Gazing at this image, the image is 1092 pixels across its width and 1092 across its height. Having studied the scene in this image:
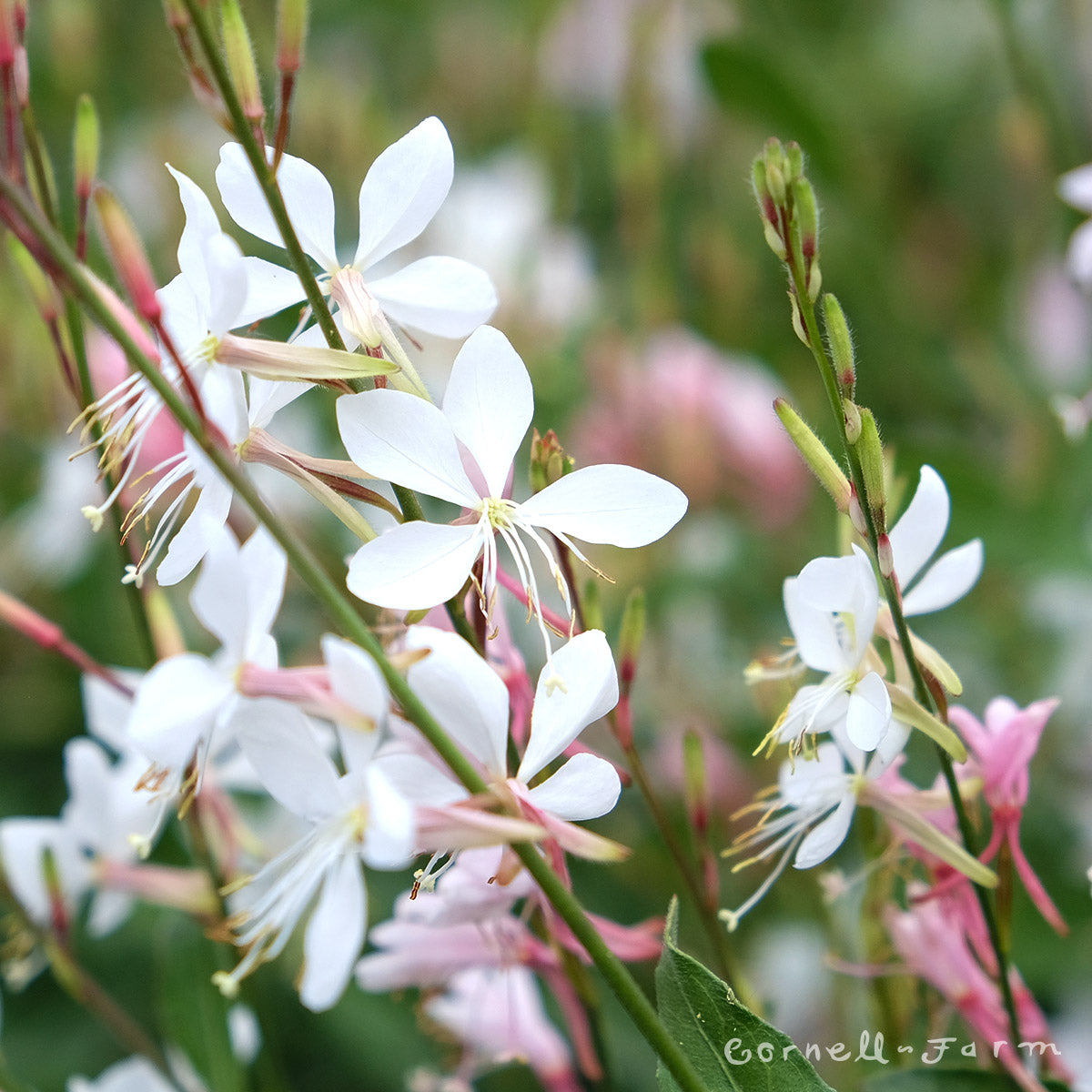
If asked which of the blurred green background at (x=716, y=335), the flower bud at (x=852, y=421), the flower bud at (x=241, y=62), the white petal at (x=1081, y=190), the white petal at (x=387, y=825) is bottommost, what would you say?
the blurred green background at (x=716, y=335)

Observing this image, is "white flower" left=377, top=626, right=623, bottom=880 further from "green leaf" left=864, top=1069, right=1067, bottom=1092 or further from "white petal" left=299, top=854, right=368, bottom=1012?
"green leaf" left=864, top=1069, right=1067, bottom=1092

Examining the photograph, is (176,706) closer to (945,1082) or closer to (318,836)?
(318,836)

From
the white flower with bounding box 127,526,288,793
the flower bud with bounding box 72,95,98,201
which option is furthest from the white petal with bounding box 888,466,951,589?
the flower bud with bounding box 72,95,98,201

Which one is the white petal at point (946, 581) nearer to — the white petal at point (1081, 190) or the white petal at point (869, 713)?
the white petal at point (869, 713)

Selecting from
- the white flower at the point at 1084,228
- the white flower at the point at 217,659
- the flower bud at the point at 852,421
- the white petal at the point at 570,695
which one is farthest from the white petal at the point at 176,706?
the white flower at the point at 1084,228

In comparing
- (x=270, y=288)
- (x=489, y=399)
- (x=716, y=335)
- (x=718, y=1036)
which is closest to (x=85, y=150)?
(x=270, y=288)

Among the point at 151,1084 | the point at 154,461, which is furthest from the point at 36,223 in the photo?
the point at 154,461
